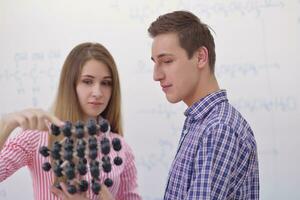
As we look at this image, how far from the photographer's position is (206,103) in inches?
31.5

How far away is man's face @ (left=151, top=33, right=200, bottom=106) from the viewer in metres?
0.83

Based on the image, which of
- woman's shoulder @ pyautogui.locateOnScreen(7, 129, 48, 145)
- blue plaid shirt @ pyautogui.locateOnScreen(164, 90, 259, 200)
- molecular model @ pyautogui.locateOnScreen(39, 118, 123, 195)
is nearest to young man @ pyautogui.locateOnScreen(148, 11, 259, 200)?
blue plaid shirt @ pyautogui.locateOnScreen(164, 90, 259, 200)

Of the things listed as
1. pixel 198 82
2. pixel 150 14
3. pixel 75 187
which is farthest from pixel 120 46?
pixel 75 187

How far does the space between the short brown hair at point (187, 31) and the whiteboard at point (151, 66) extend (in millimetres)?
476

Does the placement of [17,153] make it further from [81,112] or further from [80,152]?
[80,152]

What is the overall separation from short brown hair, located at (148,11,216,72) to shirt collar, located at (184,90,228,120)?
0.25ft

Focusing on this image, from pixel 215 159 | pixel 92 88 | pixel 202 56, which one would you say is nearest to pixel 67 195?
pixel 215 159

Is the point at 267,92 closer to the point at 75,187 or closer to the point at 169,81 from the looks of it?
the point at 169,81

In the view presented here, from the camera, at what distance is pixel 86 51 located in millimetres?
1153

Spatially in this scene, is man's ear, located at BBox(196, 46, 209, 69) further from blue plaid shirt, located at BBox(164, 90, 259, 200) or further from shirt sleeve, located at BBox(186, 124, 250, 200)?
shirt sleeve, located at BBox(186, 124, 250, 200)

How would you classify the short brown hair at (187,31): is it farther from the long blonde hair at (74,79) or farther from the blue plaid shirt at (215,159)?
the long blonde hair at (74,79)

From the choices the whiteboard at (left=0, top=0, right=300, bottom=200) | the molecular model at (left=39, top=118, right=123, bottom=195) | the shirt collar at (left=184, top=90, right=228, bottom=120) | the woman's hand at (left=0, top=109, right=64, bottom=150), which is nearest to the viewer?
the molecular model at (left=39, top=118, right=123, bottom=195)

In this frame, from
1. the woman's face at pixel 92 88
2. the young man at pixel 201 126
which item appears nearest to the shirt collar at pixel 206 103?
the young man at pixel 201 126

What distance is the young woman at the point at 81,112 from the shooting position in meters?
1.02
